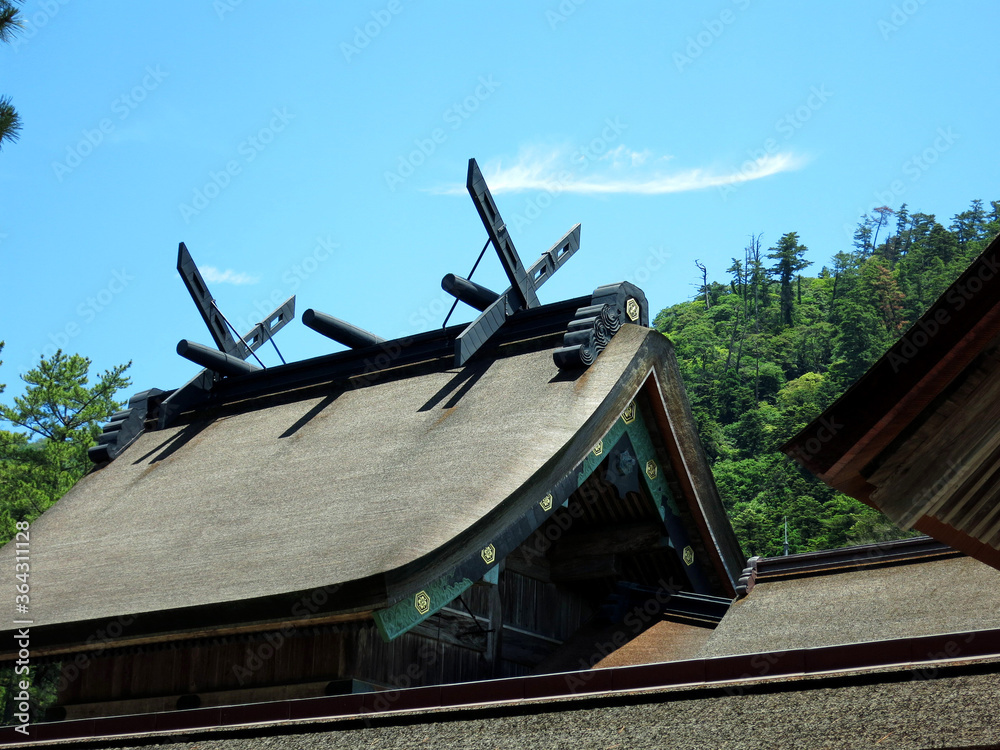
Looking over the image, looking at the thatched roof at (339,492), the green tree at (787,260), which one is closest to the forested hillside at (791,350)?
the green tree at (787,260)

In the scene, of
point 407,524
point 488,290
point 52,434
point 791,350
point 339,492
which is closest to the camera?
point 407,524

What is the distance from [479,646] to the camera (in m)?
8.43

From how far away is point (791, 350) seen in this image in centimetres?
7769

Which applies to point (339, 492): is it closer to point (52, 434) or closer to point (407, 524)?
point (407, 524)

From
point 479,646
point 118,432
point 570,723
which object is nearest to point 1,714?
point 118,432

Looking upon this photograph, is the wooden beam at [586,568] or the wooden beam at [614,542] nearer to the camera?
the wooden beam at [614,542]

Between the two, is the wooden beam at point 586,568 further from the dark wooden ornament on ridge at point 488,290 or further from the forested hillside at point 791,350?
the forested hillside at point 791,350

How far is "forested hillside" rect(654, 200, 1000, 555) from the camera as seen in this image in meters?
43.2

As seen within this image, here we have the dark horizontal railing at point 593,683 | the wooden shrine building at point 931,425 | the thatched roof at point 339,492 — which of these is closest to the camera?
the wooden shrine building at point 931,425

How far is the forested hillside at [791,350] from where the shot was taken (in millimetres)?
43250

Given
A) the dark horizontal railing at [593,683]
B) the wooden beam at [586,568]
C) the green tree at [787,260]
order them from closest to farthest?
the dark horizontal railing at [593,683] < the wooden beam at [586,568] < the green tree at [787,260]

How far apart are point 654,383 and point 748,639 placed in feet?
7.65

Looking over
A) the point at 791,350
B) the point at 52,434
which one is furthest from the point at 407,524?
the point at 791,350

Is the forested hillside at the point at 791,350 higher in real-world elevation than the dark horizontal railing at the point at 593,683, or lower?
higher
